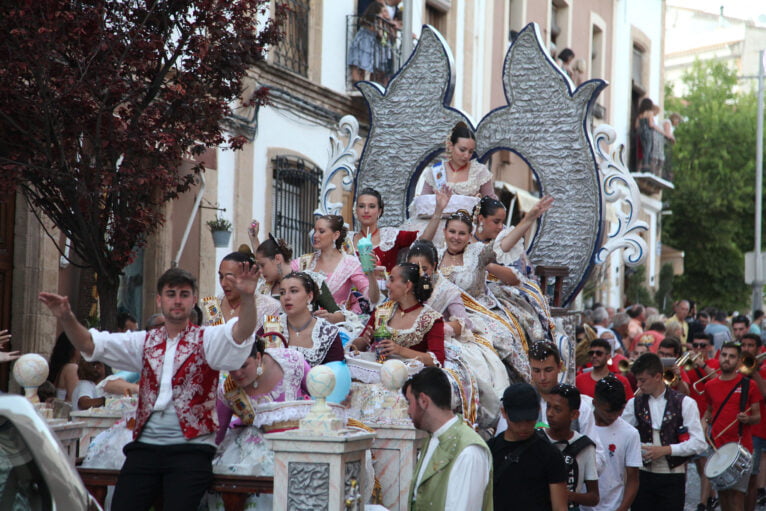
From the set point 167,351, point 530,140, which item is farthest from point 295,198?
point 167,351

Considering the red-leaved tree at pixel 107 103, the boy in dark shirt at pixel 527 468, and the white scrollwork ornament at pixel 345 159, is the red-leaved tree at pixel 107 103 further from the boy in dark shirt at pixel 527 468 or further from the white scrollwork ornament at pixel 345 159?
the boy in dark shirt at pixel 527 468

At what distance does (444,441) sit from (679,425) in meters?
3.44

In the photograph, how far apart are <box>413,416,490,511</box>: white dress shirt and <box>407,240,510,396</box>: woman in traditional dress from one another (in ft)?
9.12

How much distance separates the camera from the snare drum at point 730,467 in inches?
356

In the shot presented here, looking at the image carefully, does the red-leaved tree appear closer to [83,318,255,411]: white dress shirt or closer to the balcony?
[83,318,255,411]: white dress shirt

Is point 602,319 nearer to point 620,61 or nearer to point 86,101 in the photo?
point 86,101

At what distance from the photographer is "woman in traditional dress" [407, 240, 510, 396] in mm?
7656

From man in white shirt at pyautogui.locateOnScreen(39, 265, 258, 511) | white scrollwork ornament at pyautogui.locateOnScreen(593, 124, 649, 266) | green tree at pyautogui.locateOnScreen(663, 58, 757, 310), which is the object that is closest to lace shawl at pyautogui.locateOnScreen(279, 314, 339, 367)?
man in white shirt at pyautogui.locateOnScreen(39, 265, 258, 511)

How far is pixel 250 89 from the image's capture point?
1575cm

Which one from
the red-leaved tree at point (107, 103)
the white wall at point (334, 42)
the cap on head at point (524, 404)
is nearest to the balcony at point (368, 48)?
the white wall at point (334, 42)

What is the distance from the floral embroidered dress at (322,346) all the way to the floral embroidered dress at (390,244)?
2.54m

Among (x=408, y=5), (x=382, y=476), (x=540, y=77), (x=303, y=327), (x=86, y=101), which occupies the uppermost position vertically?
(x=408, y=5)

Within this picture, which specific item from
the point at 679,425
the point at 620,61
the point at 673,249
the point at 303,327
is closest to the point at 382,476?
the point at 303,327

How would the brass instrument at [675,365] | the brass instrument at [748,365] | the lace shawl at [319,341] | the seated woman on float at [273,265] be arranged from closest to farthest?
the lace shawl at [319,341]
the seated woman on float at [273,265]
the brass instrument at [675,365]
the brass instrument at [748,365]
